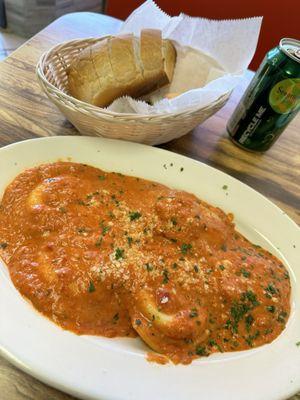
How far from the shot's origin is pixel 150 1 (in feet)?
5.09

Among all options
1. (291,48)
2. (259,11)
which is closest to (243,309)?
(291,48)

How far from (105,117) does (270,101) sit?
0.66 m

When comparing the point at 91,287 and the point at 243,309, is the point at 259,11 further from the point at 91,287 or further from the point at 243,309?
the point at 91,287

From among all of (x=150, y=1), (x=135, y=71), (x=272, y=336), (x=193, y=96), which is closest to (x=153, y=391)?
(x=272, y=336)

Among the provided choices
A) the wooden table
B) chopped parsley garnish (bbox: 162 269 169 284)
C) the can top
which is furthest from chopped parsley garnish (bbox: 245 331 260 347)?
the can top

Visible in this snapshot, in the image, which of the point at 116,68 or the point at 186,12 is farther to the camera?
the point at 186,12

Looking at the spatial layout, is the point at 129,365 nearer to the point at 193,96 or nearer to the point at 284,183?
Result: the point at 193,96

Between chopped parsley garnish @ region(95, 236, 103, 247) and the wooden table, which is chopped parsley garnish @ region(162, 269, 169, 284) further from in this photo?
the wooden table

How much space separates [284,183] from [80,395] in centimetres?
120

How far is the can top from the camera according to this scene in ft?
4.26

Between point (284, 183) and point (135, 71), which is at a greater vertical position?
point (135, 71)

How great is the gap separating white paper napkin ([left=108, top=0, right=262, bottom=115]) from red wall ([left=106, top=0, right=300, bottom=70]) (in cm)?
133

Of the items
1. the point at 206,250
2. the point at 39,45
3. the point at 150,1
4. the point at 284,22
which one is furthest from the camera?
the point at 284,22

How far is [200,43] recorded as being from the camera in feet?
5.41
